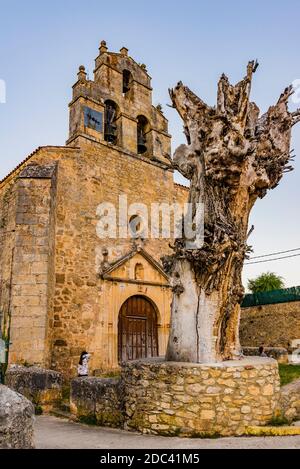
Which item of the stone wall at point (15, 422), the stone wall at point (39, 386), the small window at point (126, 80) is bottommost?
the stone wall at point (39, 386)

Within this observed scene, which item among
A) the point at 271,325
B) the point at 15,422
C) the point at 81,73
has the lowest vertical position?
the point at 271,325

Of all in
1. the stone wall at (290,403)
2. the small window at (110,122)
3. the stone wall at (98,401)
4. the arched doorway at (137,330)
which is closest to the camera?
the stone wall at (290,403)

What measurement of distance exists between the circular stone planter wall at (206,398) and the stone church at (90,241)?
4339 millimetres

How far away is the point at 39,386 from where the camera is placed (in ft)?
23.2

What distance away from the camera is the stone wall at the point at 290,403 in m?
5.18

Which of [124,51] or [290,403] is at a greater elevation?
[124,51]

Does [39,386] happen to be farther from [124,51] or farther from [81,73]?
[124,51]

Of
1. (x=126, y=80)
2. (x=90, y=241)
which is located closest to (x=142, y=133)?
(x=126, y=80)

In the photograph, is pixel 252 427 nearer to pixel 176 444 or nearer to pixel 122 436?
pixel 176 444

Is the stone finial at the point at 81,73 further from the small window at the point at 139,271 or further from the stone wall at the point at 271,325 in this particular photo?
the stone wall at the point at 271,325

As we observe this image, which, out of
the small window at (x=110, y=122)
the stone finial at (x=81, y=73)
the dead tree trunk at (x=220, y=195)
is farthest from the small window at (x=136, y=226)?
the dead tree trunk at (x=220, y=195)

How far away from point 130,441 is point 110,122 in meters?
10.5
